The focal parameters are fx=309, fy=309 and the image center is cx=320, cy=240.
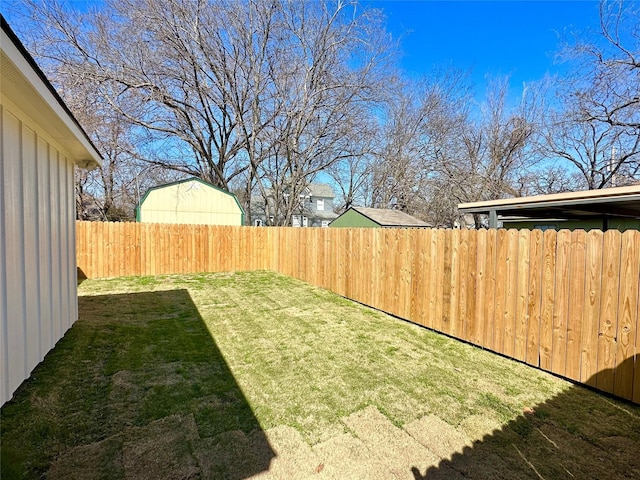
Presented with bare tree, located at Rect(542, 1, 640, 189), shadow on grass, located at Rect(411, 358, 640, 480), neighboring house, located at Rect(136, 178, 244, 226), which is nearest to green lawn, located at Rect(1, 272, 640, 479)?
shadow on grass, located at Rect(411, 358, 640, 480)

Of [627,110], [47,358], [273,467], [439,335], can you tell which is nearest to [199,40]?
[47,358]

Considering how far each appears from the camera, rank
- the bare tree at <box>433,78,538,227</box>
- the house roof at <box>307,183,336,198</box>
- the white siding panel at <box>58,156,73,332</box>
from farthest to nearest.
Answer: the house roof at <box>307,183,336,198</box> < the bare tree at <box>433,78,538,227</box> < the white siding panel at <box>58,156,73,332</box>

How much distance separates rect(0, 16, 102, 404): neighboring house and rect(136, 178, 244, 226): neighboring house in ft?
28.6

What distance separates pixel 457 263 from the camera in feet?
14.1

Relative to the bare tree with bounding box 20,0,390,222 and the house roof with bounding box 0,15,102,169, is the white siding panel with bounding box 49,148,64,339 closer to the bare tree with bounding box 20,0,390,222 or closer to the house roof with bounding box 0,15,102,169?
the house roof with bounding box 0,15,102,169

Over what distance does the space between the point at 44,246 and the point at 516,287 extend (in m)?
5.29

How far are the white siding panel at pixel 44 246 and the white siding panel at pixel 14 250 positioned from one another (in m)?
0.51

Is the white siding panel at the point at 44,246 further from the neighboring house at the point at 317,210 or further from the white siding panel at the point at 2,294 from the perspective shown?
the neighboring house at the point at 317,210

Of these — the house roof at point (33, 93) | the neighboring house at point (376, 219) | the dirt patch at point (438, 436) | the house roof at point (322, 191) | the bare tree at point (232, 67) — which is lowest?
the dirt patch at point (438, 436)

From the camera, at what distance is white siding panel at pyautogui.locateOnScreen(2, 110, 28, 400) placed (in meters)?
2.48

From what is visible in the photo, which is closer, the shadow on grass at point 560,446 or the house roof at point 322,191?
the shadow on grass at point 560,446

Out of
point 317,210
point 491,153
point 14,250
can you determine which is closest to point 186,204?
point 14,250

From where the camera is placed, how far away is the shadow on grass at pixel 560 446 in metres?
1.94

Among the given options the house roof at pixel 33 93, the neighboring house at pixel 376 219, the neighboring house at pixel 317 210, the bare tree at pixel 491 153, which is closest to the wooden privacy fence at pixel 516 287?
the house roof at pixel 33 93
